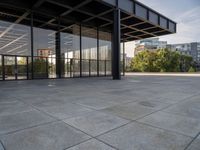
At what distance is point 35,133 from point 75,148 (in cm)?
93

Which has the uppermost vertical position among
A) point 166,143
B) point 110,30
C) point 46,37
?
point 110,30

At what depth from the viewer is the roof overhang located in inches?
561

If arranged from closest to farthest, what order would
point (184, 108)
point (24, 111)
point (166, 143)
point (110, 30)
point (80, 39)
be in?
point (166, 143), point (24, 111), point (184, 108), point (80, 39), point (110, 30)

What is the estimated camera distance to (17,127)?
3.25 metres

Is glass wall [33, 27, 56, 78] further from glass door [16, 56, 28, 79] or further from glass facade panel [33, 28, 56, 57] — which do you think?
glass door [16, 56, 28, 79]

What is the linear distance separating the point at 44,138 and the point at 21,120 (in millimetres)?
1191

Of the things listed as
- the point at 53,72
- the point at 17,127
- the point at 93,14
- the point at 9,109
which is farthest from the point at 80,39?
the point at 17,127

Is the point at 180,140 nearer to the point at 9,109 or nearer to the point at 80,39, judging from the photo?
the point at 9,109

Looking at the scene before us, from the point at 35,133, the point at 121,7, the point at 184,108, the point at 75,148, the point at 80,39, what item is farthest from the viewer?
the point at 80,39

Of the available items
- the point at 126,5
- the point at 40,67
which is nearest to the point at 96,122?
the point at 40,67

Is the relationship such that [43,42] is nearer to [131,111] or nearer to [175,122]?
[131,111]

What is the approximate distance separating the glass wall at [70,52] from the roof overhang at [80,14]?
78 cm

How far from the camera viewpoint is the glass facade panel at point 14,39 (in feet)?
48.5

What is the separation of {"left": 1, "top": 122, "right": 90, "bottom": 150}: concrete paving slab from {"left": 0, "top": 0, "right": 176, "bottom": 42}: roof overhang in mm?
12507
